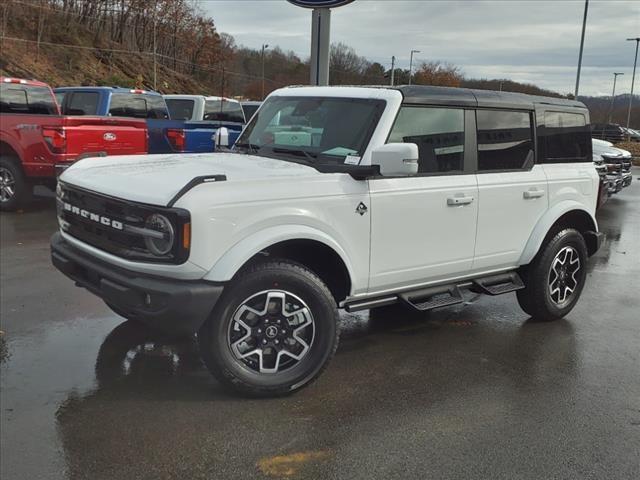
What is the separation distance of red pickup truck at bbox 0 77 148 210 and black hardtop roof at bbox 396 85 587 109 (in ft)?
21.8

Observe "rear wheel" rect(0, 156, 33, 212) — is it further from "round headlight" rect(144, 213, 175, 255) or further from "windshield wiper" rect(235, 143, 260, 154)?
"round headlight" rect(144, 213, 175, 255)

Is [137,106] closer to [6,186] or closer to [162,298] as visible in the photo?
[6,186]

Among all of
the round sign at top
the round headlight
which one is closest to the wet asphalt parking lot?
the round headlight

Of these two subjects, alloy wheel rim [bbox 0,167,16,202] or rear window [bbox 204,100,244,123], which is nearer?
alloy wheel rim [bbox 0,167,16,202]

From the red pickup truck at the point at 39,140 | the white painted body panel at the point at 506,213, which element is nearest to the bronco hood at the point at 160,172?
the white painted body panel at the point at 506,213

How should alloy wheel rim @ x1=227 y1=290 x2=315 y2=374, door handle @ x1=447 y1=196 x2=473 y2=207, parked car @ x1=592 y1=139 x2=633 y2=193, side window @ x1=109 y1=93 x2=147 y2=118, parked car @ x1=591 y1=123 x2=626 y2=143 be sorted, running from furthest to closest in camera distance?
parked car @ x1=591 y1=123 x2=626 y2=143, parked car @ x1=592 y1=139 x2=633 y2=193, side window @ x1=109 y1=93 x2=147 y2=118, door handle @ x1=447 y1=196 x2=473 y2=207, alloy wheel rim @ x1=227 y1=290 x2=315 y2=374

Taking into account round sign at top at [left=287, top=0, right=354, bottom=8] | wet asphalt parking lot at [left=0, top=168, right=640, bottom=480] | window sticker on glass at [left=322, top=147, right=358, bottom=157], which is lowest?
wet asphalt parking lot at [left=0, top=168, right=640, bottom=480]

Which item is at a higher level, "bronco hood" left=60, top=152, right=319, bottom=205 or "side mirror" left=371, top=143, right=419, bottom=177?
"side mirror" left=371, top=143, right=419, bottom=177

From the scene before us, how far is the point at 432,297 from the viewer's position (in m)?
4.69

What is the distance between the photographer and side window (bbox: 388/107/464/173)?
14.5 feet

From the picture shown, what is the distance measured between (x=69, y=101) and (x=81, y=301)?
823 centimetres

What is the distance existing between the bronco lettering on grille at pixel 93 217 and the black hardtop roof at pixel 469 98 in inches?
83.9

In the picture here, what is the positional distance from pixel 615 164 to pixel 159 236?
1293 centimetres

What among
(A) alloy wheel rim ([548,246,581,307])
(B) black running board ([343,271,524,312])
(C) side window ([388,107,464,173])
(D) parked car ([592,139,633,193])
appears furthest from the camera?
(D) parked car ([592,139,633,193])
